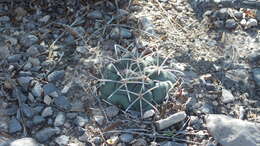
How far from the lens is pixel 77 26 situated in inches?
118

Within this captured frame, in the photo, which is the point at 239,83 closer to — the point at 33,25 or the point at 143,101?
the point at 143,101

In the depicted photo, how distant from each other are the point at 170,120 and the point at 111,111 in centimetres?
30

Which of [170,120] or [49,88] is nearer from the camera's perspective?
[170,120]

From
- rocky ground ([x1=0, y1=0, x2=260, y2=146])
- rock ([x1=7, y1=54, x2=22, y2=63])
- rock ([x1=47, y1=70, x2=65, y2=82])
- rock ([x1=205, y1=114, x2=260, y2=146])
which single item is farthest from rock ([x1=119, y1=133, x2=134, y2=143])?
rock ([x1=7, y1=54, x2=22, y2=63])

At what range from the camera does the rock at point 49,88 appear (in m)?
2.65

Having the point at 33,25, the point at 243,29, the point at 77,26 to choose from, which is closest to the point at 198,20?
the point at 243,29

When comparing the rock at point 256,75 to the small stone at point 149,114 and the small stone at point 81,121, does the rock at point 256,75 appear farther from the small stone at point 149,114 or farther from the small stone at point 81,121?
the small stone at point 81,121

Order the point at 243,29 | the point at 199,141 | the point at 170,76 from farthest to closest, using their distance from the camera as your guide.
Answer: the point at 243,29 → the point at 170,76 → the point at 199,141

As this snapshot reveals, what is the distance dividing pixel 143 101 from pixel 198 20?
76cm

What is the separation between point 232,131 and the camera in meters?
2.42

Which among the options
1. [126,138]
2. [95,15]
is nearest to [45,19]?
[95,15]

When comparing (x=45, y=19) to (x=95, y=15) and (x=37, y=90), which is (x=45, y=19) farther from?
(x=37, y=90)

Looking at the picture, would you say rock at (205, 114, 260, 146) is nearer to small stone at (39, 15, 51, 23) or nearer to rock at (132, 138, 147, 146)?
rock at (132, 138, 147, 146)

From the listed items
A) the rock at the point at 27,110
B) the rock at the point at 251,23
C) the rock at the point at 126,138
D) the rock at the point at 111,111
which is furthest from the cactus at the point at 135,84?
the rock at the point at 251,23
